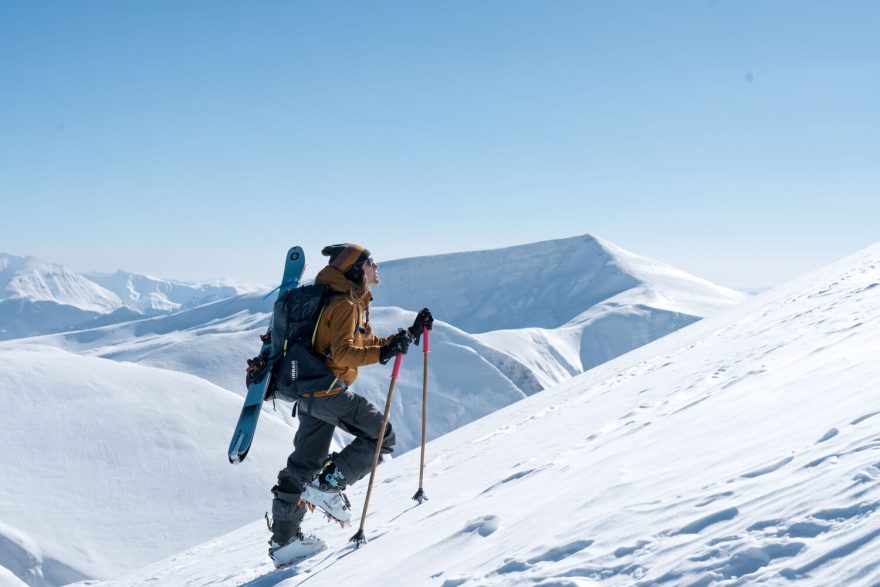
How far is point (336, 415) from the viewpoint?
17.9 feet

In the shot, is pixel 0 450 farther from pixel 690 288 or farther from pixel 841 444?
pixel 690 288

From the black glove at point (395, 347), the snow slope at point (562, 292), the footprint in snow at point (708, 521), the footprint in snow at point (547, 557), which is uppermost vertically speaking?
the black glove at point (395, 347)

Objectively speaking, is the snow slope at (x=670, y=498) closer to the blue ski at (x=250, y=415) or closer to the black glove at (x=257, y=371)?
the blue ski at (x=250, y=415)

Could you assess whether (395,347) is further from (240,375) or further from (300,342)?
(240,375)

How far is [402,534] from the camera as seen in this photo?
5.32 m

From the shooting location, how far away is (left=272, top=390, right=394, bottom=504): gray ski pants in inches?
216

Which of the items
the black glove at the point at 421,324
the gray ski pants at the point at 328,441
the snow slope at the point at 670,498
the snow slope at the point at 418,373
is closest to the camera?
the snow slope at the point at 670,498

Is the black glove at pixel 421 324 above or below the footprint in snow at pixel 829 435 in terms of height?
above

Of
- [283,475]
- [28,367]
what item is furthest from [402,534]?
[28,367]

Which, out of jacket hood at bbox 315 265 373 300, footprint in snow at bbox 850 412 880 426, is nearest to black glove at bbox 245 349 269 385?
jacket hood at bbox 315 265 373 300

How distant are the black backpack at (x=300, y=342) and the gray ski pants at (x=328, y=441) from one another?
196 millimetres

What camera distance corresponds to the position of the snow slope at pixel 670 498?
8.87 ft

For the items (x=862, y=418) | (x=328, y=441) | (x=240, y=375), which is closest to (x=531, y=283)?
(x=240, y=375)

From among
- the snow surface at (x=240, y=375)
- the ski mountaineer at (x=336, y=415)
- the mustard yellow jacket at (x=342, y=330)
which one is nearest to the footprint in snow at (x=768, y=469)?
the ski mountaineer at (x=336, y=415)
